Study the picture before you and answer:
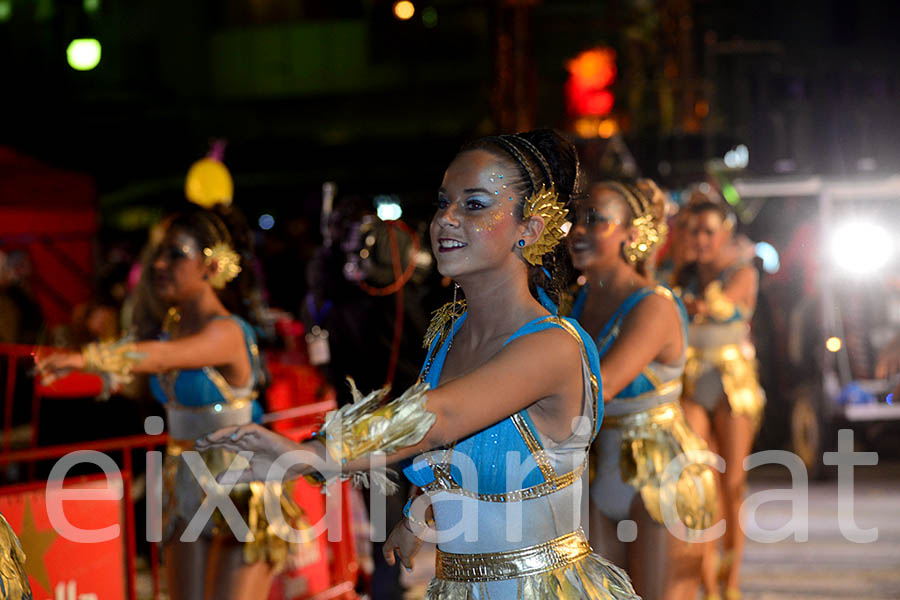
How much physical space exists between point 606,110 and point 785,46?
8.74 feet

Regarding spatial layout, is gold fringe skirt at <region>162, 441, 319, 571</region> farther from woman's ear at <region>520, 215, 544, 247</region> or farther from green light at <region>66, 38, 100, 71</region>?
green light at <region>66, 38, 100, 71</region>

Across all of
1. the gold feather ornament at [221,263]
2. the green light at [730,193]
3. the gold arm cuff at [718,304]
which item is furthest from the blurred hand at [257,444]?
the green light at [730,193]

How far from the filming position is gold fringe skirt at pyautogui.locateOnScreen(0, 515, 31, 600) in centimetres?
251

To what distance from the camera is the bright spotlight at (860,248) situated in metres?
11.0

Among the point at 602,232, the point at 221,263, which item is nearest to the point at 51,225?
the point at 221,263

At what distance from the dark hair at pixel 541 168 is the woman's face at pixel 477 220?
23 mm

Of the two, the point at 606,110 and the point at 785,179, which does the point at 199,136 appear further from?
the point at 785,179

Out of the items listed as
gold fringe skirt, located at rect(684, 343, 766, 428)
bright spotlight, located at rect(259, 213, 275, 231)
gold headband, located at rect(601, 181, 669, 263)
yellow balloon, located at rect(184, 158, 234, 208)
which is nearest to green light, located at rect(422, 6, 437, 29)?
yellow balloon, located at rect(184, 158, 234, 208)

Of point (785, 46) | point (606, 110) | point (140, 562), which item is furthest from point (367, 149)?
point (140, 562)

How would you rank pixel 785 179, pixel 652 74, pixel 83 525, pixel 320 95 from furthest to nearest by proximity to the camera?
1. pixel 320 95
2. pixel 652 74
3. pixel 785 179
4. pixel 83 525

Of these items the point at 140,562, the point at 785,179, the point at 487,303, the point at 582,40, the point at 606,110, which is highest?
the point at 582,40

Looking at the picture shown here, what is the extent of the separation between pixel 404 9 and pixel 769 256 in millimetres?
4576

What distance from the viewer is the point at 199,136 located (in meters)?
26.0

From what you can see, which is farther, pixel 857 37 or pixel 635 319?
pixel 857 37
